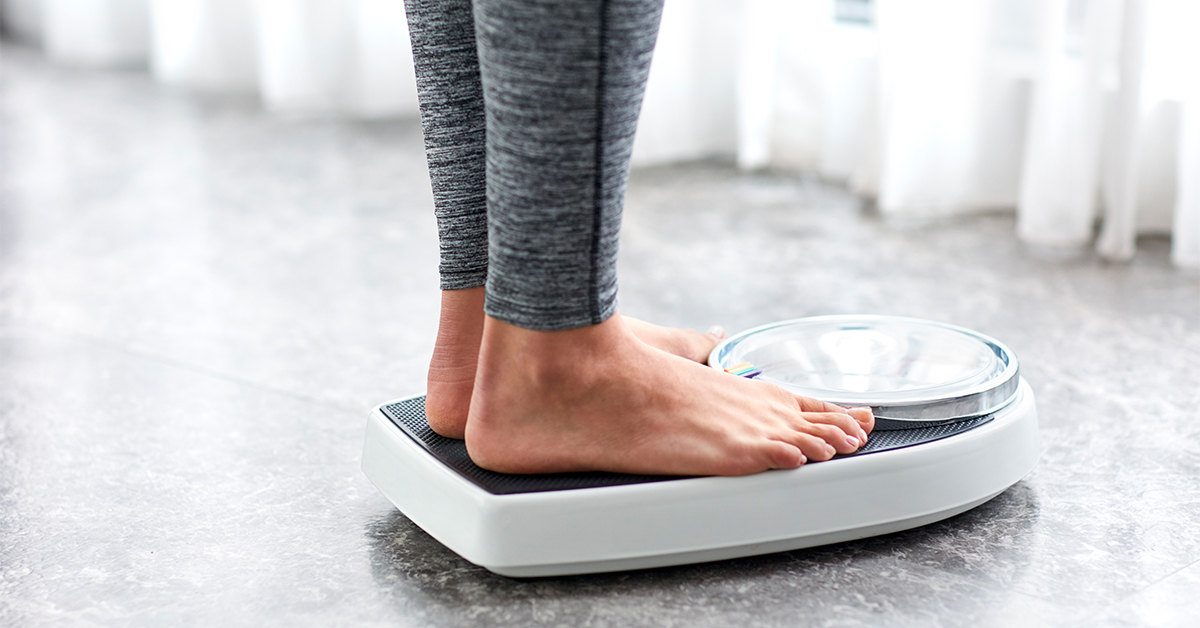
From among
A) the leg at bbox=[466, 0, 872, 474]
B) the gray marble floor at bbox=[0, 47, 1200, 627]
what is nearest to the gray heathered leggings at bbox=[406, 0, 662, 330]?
the leg at bbox=[466, 0, 872, 474]

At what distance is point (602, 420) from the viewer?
799 mm

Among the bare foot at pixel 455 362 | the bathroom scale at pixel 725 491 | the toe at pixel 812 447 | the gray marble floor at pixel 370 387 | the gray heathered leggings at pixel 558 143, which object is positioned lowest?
the gray marble floor at pixel 370 387

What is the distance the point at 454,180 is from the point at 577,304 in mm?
173

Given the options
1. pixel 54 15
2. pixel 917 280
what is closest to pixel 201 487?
pixel 917 280

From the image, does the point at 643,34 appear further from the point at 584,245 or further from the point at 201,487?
the point at 201,487

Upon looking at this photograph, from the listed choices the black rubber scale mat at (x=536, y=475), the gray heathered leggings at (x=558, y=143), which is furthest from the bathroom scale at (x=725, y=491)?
the gray heathered leggings at (x=558, y=143)

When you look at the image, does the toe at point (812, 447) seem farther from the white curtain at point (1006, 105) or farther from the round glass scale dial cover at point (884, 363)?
the white curtain at point (1006, 105)

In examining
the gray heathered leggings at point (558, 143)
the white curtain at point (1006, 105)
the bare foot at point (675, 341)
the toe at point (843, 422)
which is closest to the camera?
the gray heathered leggings at point (558, 143)

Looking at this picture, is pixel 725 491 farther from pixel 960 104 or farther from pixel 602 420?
pixel 960 104

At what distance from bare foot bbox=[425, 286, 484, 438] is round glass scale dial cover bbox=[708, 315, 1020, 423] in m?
0.22

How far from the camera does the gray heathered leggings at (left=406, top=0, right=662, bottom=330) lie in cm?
71

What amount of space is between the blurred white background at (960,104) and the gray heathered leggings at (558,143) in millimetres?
1047

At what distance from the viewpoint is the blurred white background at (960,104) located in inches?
59.4

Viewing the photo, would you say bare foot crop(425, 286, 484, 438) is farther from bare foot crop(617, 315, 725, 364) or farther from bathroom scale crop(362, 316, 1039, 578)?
bare foot crop(617, 315, 725, 364)
